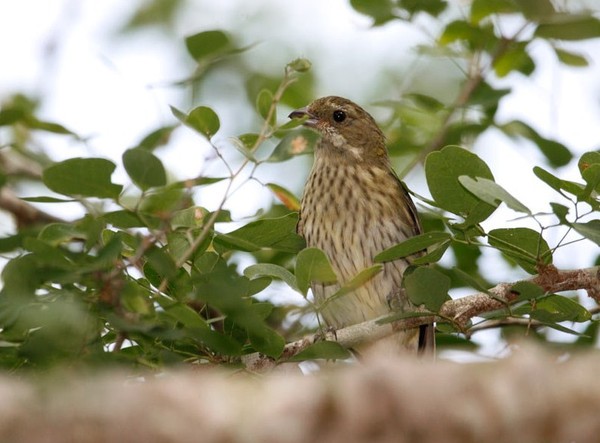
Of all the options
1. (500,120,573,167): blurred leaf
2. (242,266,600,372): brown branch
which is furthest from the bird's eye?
(242,266,600,372): brown branch

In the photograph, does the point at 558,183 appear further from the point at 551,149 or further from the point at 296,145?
the point at 551,149

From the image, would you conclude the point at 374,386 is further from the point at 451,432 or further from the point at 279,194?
the point at 279,194

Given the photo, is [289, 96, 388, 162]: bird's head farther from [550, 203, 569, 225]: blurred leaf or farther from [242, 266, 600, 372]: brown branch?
[550, 203, 569, 225]: blurred leaf

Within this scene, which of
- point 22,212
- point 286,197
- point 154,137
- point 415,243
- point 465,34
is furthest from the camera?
point 22,212

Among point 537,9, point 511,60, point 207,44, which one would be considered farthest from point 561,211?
point 511,60

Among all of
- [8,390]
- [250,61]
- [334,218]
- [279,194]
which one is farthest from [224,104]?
[8,390]

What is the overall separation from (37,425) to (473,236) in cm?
174

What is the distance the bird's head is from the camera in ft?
17.2

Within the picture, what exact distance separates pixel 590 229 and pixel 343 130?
2.73m

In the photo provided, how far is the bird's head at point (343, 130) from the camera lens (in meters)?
5.23

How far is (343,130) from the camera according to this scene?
208 inches

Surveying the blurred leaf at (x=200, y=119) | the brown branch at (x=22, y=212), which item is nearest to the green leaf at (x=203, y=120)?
the blurred leaf at (x=200, y=119)

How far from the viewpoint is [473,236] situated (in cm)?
306

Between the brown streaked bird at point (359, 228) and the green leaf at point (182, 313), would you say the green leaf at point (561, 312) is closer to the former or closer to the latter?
the green leaf at point (182, 313)
